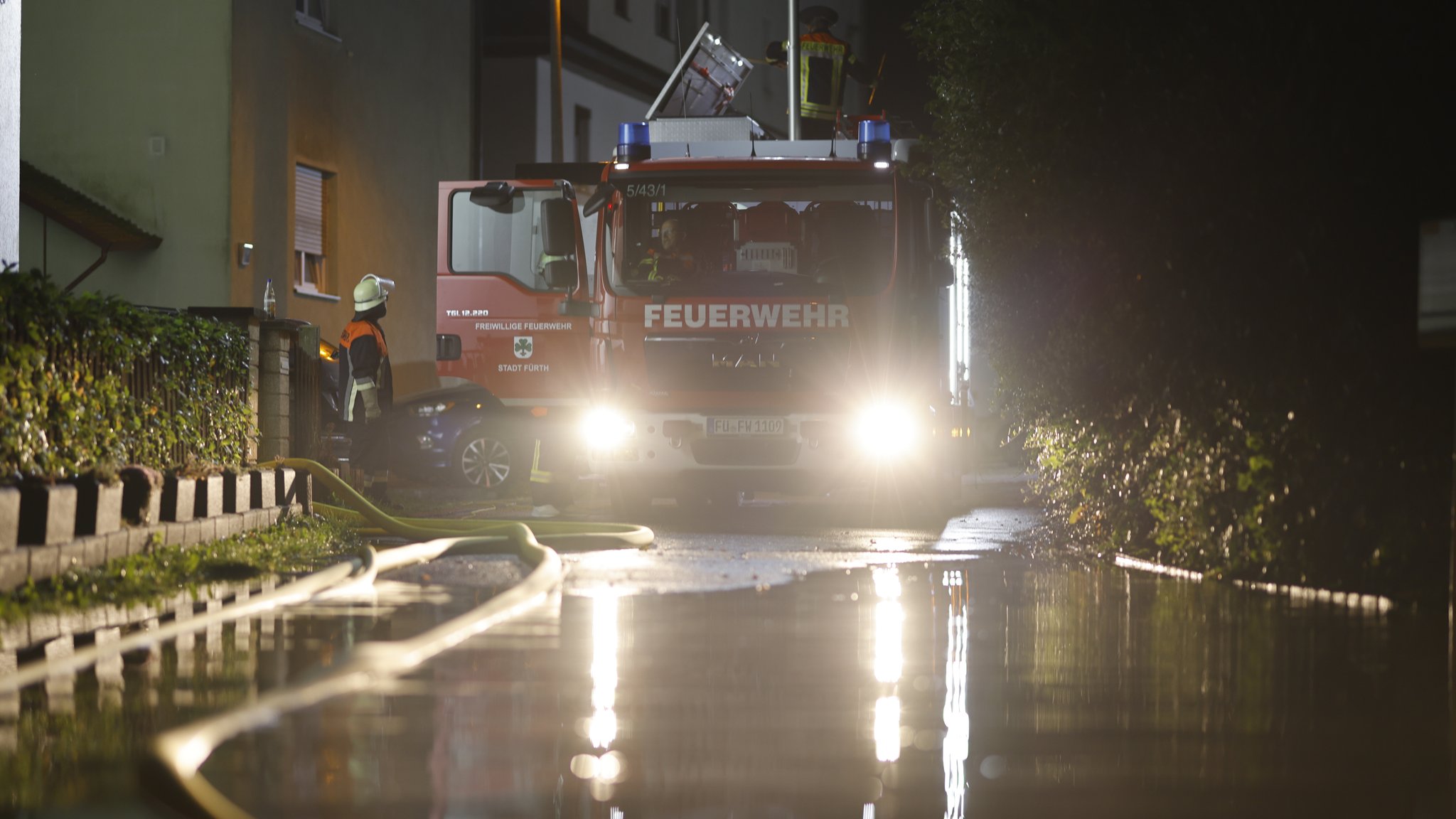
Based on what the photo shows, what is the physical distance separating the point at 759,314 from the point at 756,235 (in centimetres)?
65

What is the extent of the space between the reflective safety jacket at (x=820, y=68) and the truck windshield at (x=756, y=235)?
10.2 m

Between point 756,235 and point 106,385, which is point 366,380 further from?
point 106,385

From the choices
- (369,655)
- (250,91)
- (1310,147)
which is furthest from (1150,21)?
(250,91)

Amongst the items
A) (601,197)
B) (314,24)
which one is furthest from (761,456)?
(314,24)

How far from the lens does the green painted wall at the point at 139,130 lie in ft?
84.5

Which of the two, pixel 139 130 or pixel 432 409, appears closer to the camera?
pixel 432 409

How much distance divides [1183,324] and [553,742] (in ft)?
19.2

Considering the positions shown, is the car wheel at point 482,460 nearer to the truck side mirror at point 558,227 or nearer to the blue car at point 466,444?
the blue car at point 466,444

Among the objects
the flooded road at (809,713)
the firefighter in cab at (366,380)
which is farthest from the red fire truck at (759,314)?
the flooded road at (809,713)

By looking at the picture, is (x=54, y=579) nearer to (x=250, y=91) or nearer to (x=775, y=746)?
(x=775, y=746)

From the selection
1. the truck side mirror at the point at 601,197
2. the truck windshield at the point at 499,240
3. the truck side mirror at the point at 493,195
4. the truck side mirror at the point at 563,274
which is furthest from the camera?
the truck windshield at the point at 499,240

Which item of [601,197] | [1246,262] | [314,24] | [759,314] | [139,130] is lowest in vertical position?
[1246,262]

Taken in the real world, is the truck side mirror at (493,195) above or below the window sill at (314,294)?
above

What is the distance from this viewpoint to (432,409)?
21.3m
